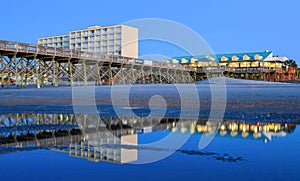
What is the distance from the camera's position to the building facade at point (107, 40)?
273 ft

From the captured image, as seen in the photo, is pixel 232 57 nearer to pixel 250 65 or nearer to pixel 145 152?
pixel 250 65

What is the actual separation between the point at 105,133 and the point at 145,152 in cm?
148

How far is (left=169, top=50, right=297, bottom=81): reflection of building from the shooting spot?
7056 centimetres

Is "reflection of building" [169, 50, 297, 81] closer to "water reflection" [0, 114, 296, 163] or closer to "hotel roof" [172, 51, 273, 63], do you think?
"hotel roof" [172, 51, 273, 63]

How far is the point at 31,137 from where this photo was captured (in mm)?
4508

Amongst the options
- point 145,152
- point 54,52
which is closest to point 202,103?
point 145,152

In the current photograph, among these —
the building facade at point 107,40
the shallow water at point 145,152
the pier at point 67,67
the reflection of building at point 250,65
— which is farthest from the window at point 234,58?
the shallow water at point 145,152

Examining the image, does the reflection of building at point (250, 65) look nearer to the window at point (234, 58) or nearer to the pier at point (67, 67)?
the window at point (234, 58)

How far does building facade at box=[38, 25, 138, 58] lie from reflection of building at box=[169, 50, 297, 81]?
14.3m

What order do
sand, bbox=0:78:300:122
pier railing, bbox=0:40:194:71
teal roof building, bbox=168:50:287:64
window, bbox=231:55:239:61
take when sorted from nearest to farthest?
sand, bbox=0:78:300:122 → pier railing, bbox=0:40:194:71 → teal roof building, bbox=168:50:287:64 → window, bbox=231:55:239:61

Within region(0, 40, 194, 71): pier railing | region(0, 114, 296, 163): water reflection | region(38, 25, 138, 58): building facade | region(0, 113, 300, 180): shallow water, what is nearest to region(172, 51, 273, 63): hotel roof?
region(38, 25, 138, 58): building facade

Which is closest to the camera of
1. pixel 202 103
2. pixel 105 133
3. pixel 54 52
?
pixel 105 133

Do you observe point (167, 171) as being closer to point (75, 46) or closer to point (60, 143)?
point (60, 143)

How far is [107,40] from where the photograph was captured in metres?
84.1
